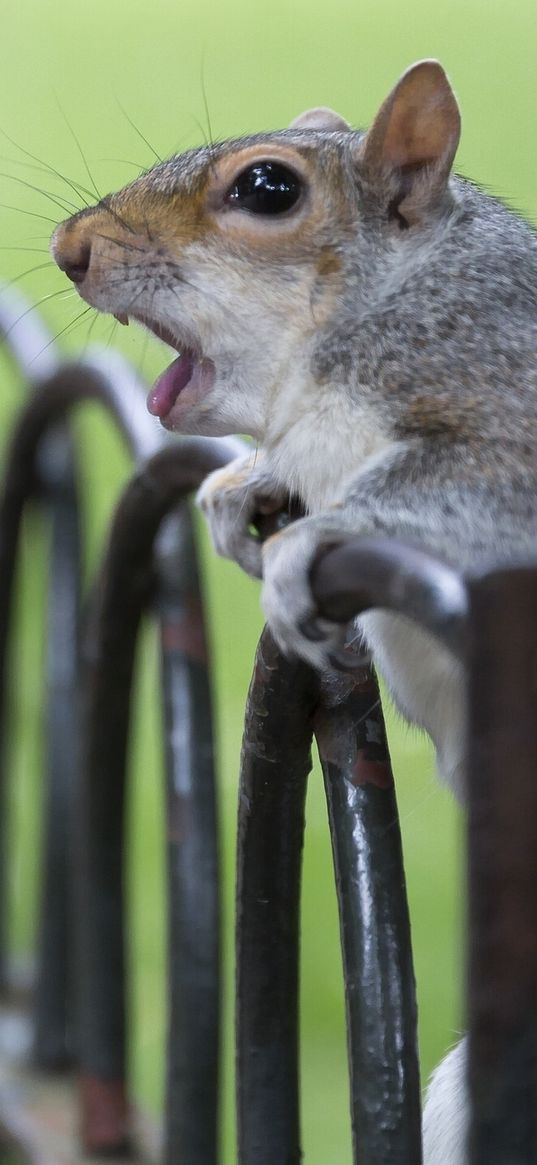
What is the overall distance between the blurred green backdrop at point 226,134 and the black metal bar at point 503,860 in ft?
2.84

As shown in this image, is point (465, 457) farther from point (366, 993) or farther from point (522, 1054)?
point (522, 1054)

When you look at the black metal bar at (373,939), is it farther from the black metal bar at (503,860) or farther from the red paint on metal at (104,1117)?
the red paint on metal at (104,1117)

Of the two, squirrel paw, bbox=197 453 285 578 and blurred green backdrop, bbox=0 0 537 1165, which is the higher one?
blurred green backdrop, bbox=0 0 537 1165

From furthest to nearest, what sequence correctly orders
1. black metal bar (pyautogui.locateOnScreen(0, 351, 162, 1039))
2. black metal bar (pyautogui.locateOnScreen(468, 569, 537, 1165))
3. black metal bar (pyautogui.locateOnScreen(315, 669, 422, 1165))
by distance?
1. black metal bar (pyautogui.locateOnScreen(0, 351, 162, 1039))
2. black metal bar (pyautogui.locateOnScreen(315, 669, 422, 1165))
3. black metal bar (pyautogui.locateOnScreen(468, 569, 537, 1165))

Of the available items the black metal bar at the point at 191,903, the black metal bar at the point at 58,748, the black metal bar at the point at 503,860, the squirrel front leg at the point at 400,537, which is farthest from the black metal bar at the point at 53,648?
Result: the black metal bar at the point at 503,860

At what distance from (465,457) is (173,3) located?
1.42 m

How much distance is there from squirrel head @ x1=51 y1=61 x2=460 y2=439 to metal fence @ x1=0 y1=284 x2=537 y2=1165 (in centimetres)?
4

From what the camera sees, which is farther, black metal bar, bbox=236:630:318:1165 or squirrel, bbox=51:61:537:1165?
squirrel, bbox=51:61:537:1165

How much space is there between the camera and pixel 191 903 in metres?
0.81

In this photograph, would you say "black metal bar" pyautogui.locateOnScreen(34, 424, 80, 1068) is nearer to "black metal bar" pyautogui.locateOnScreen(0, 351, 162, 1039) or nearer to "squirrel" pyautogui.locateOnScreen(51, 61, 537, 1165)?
"black metal bar" pyautogui.locateOnScreen(0, 351, 162, 1039)

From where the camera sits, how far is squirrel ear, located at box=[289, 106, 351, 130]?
913mm

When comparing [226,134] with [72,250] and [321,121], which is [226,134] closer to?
[321,121]

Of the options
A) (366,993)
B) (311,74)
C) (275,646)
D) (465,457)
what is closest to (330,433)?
(465,457)

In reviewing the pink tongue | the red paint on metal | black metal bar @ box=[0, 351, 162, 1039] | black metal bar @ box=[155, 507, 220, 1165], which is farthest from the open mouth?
the red paint on metal
